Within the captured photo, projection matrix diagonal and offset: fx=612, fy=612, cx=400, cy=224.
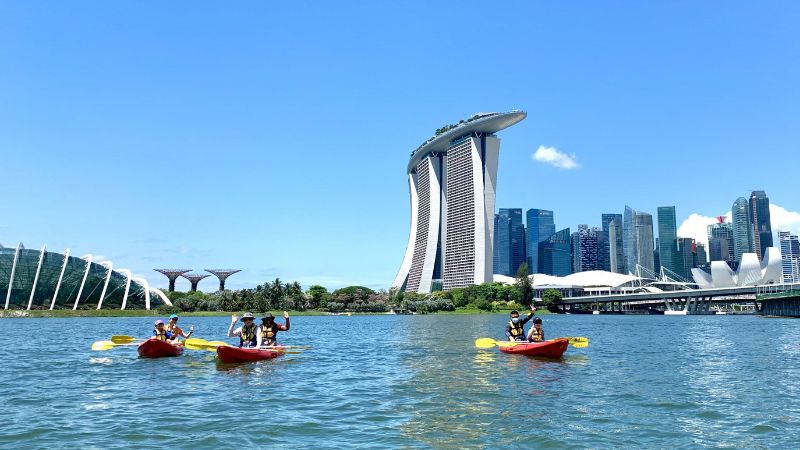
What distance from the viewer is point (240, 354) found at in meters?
27.0

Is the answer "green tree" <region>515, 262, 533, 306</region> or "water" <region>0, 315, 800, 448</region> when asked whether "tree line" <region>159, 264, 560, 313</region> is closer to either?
"green tree" <region>515, 262, 533, 306</region>

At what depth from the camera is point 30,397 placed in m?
19.3

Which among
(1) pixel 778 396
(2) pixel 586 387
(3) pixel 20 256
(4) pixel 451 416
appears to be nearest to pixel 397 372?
(2) pixel 586 387

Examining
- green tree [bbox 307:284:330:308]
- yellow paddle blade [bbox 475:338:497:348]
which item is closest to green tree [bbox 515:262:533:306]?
green tree [bbox 307:284:330:308]

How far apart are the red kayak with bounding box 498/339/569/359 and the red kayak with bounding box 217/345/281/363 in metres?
12.3

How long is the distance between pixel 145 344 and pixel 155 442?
1822 cm

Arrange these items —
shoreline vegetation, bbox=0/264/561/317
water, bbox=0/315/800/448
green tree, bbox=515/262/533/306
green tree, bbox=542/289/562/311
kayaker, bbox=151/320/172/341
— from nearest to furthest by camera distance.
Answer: water, bbox=0/315/800/448 < kayaker, bbox=151/320/172/341 < shoreline vegetation, bbox=0/264/561/317 < green tree, bbox=515/262/533/306 < green tree, bbox=542/289/562/311

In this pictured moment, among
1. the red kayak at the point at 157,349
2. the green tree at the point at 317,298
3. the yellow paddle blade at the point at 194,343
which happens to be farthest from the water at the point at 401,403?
the green tree at the point at 317,298

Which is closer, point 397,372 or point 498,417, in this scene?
point 498,417

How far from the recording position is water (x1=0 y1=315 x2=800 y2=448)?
13.7m

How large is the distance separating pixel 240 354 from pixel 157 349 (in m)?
5.71

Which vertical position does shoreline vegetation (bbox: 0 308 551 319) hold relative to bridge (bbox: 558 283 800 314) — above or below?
below

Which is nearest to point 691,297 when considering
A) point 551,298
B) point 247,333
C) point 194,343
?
point 551,298

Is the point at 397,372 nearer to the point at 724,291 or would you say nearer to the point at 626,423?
the point at 626,423
